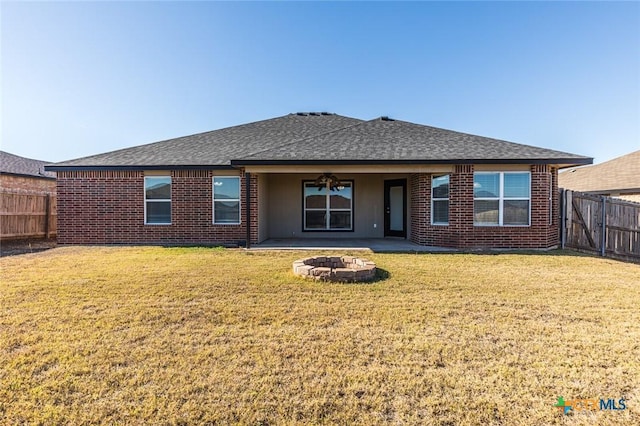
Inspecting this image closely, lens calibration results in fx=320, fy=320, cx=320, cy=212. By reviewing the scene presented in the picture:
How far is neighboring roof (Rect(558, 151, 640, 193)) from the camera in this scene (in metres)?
15.5

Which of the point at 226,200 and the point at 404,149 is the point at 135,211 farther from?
the point at 404,149

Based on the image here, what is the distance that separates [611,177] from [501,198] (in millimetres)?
12961

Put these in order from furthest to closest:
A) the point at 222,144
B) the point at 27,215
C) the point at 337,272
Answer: the point at 222,144, the point at 27,215, the point at 337,272

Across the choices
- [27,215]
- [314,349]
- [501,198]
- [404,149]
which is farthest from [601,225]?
[27,215]

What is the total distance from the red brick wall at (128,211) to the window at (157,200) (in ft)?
0.50

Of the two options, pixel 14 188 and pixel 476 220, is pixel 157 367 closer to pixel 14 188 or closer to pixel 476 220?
pixel 476 220

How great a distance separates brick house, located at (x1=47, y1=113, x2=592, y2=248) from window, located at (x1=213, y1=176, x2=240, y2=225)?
0.03 m

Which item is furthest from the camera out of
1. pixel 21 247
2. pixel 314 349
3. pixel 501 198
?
pixel 21 247

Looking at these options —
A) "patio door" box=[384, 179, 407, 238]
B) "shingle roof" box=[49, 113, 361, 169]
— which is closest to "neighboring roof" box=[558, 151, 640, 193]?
"patio door" box=[384, 179, 407, 238]

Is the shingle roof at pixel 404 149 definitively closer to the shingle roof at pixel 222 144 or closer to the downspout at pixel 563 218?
the downspout at pixel 563 218

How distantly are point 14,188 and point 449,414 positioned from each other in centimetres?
1633

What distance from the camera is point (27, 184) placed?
509 inches

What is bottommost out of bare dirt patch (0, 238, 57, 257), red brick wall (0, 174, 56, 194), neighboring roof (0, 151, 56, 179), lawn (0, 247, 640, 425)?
lawn (0, 247, 640, 425)

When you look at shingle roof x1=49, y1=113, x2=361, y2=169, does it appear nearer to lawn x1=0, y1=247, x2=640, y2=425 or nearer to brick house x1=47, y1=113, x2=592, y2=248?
brick house x1=47, y1=113, x2=592, y2=248
